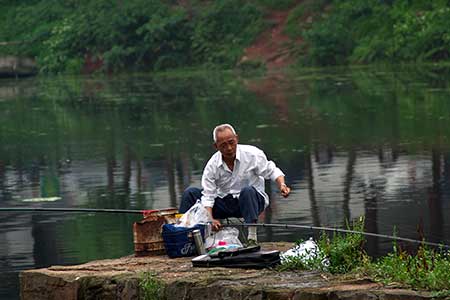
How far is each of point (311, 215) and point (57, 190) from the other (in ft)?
15.4

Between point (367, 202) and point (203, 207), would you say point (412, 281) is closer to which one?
point (203, 207)

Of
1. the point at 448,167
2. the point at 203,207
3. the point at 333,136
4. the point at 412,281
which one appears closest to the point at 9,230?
the point at 203,207

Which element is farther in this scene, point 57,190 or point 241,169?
point 57,190

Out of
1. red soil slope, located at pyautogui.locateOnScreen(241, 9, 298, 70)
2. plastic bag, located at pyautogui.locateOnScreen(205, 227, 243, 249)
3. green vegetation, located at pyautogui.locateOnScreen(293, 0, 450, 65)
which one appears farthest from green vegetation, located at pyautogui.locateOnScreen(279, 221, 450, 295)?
red soil slope, located at pyautogui.locateOnScreen(241, 9, 298, 70)

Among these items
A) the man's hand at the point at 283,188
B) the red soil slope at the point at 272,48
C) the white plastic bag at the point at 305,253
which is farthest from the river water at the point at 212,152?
the red soil slope at the point at 272,48

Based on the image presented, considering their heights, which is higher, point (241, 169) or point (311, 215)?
point (241, 169)

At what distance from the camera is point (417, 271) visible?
26.4ft

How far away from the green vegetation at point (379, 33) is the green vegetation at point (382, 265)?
119ft

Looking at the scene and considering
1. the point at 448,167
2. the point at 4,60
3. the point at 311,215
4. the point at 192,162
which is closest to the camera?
the point at 311,215

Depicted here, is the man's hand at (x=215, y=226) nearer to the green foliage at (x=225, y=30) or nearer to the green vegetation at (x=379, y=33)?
the green vegetation at (x=379, y=33)

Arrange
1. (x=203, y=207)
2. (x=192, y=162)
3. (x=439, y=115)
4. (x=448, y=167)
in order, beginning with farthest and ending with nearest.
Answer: (x=439, y=115) → (x=192, y=162) → (x=448, y=167) → (x=203, y=207)

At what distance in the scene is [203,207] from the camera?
1056 cm

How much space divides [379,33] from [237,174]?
3887cm

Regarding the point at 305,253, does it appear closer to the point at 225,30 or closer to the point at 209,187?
the point at 209,187
